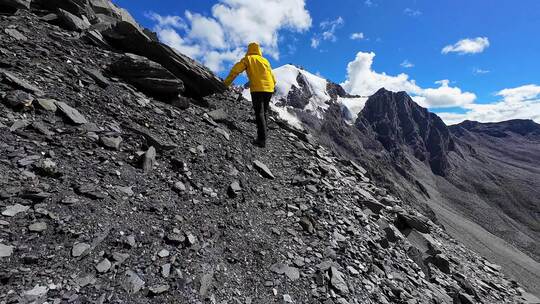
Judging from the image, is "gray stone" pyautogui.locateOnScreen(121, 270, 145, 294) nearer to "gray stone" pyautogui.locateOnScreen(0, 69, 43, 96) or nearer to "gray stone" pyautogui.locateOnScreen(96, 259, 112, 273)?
"gray stone" pyautogui.locateOnScreen(96, 259, 112, 273)

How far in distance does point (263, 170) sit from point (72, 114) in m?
5.78

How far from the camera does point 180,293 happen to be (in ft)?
19.7

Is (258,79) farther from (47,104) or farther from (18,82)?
(18,82)

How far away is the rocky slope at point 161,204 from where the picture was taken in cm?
567

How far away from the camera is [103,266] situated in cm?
561

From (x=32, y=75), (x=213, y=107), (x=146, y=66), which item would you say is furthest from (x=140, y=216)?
(x=213, y=107)

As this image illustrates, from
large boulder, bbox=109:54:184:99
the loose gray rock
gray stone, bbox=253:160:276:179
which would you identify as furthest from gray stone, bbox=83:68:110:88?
gray stone, bbox=253:160:276:179

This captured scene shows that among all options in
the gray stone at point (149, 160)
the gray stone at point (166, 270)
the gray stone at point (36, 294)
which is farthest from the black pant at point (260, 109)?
the gray stone at point (36, 294)

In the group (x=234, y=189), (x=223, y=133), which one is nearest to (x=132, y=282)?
(x=234, y=189)

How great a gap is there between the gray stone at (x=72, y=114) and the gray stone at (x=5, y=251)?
388cm

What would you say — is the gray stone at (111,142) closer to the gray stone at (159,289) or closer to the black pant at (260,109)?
the gray stone at (159,289)

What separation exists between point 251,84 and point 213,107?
208 centimetres

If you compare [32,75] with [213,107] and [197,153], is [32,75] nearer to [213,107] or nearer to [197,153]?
[197,153]

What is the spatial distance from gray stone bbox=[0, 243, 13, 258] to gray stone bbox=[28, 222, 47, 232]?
43cm
